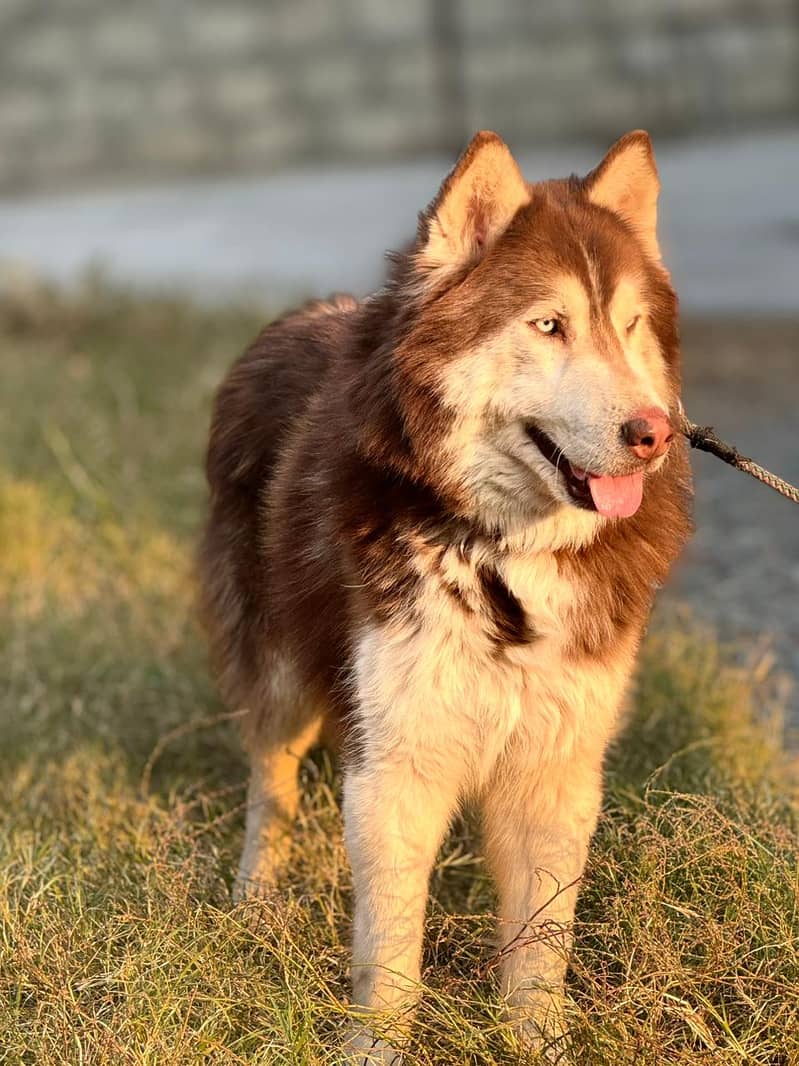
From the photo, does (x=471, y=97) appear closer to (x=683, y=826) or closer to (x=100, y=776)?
(x=100, y=776)

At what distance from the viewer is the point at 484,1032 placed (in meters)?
2.71

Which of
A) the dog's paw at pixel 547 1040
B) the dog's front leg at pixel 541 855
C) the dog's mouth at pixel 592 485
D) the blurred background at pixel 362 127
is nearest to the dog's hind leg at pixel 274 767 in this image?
the dog's front leg at pixel 541 855

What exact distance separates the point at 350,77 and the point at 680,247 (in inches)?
120

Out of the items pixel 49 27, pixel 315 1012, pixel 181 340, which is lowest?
pixel 181 340

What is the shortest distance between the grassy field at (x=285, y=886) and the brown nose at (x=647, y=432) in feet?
2.87

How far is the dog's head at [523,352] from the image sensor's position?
2715mm

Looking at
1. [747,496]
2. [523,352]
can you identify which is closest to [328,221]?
[747,496]

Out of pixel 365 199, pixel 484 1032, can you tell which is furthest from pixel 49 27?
pixel 484 1032

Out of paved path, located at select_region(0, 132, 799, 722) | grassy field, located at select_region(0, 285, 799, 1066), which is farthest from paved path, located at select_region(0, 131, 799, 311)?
grassy field, located at select_region(0, 285, 799, 1066)

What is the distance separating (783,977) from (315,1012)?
3.10ft

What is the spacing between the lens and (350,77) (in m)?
11.7

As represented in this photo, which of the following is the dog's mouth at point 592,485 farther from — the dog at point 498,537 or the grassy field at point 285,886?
the grassy field at point 285,886

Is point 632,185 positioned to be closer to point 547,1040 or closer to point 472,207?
point 472,207

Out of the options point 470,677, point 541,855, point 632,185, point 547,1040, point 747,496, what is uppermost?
point 632,185
